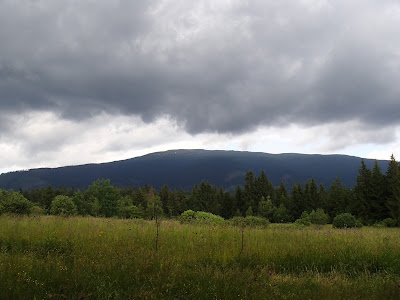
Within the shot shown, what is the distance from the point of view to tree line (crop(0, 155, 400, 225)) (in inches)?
1796

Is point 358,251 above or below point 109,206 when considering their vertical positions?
above

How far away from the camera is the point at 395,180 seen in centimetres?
4722

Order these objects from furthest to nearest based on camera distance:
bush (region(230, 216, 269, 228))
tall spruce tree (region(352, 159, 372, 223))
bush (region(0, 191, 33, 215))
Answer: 1. tall spruce tree (region(352, 159, 372, 223))
2. bush (region(0, 191, 33, 215))
3. bush (region(230, 216, 269, 228))

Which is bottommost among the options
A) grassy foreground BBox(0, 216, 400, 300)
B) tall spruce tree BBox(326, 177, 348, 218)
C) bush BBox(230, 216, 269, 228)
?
tall spruce tree BBox(326, 177, 348, 218)

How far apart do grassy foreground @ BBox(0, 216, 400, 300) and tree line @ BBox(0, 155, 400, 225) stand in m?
11.8

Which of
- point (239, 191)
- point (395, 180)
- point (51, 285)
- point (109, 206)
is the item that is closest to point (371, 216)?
point (395, 180)

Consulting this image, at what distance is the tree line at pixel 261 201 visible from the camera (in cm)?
4561

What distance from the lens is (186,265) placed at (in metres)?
6.16

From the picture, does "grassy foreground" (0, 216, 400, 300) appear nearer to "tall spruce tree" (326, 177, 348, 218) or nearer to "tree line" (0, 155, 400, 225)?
"tree line" (0, 155, 400, 225)

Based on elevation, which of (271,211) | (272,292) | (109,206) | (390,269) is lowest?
(271,211)

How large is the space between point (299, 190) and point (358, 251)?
66389mm

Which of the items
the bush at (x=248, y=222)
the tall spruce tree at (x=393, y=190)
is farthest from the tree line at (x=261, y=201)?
the bush at (x=248, y=222)

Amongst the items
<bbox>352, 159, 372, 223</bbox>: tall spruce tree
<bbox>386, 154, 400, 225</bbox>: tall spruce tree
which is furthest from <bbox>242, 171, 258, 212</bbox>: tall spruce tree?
<bbox>386, 154, 400, 225</bbox>: tall spruce tree

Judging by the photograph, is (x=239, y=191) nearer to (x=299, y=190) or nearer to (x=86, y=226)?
(x=299, y=190)
